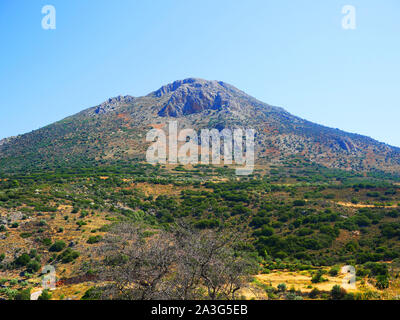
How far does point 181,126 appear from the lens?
98625 millimetres

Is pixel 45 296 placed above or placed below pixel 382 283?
below

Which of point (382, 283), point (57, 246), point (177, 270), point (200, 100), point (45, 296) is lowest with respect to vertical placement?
point (45, 296)

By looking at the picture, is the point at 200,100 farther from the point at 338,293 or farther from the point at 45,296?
the point at 338,293

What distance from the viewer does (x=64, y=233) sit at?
2327 cm

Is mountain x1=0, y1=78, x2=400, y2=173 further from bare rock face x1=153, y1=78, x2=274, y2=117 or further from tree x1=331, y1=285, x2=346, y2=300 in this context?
tree x1=331, y1=285, x2=346, y2=300

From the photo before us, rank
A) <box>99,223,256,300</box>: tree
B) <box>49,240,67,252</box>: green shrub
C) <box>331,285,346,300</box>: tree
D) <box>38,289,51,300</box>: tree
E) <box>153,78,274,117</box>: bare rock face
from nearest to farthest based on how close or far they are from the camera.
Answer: <box>99,223,256,300</box>: tree
<box>331,285,346,300</box>: tree
<box>38,289,51,300</box>: tree
<box>49,240,67,252</box>: green shrub
<box>153,78,274,117</box>: bare rock face

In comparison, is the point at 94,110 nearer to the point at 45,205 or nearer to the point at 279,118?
the point at 279,118

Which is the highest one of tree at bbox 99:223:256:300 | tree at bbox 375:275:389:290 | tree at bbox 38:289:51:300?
tree at bbox 99:223:256:300

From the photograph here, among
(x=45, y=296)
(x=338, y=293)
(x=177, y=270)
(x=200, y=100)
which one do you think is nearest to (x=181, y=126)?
(x=200, y=100)

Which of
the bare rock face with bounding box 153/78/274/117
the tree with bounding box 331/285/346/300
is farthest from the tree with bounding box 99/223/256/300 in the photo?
the bare rock face with bounding box 153/78/274/117

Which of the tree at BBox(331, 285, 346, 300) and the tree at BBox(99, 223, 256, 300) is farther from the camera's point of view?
the tree at BBox(331, 285, 346, 300)

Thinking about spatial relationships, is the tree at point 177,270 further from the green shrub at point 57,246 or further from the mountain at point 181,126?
the mountain at point 181,126

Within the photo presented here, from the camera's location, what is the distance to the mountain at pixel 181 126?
76438 millimetres

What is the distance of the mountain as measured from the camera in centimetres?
7644
